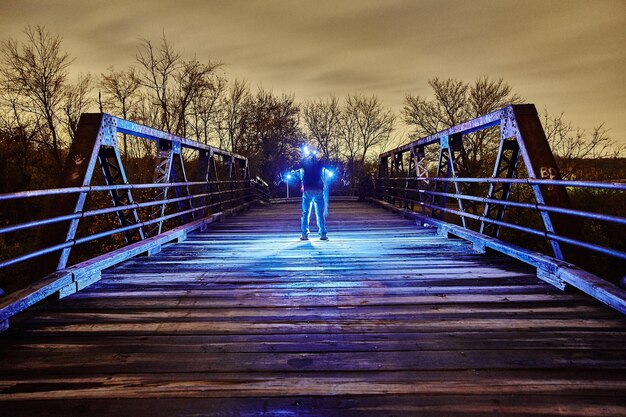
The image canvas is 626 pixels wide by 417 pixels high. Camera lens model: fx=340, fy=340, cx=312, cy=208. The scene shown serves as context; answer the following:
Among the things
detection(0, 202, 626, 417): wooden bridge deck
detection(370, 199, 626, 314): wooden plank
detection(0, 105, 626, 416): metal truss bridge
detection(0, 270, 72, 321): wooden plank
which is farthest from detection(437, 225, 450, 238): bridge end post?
detection(0, 270, 72, 321): wooden plank

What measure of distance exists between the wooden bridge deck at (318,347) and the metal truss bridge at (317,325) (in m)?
0.01

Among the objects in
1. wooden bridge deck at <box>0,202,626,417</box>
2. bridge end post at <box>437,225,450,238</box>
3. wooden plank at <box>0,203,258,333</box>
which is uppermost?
wooden plank at <box>0,203,258,333</box>

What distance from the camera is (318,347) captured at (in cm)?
254

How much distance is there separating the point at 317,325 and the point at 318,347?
0.38 meters

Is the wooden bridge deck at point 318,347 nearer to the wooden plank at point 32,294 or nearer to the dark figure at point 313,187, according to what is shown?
the wooden plank at point 32,294

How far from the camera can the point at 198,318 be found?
3098mm

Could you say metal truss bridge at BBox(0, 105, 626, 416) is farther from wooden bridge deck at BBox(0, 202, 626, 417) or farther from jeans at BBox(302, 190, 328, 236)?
jeans at BBox(302, 190, 328, 236)

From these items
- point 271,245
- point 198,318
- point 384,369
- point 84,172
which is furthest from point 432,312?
point 84,172

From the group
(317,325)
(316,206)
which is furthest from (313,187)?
(317,325)

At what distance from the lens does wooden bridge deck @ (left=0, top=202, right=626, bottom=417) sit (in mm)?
1940

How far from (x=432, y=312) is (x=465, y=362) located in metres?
0.86

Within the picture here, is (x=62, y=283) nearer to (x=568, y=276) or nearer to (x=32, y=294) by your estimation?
(x=32, y=294)

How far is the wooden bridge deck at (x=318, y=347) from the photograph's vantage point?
6.37 feet

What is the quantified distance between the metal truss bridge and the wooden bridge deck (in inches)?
0.5
